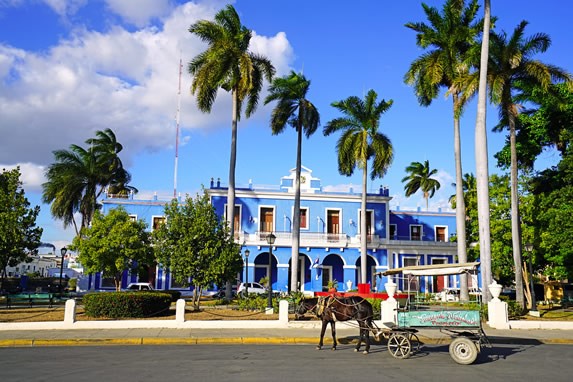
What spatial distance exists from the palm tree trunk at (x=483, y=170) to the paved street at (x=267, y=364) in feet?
26.0

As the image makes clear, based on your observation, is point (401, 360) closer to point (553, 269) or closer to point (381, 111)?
point (553, 269)

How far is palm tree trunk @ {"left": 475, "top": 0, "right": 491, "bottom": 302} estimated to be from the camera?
69.6 feet

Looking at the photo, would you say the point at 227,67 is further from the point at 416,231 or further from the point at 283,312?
the point at 416,231

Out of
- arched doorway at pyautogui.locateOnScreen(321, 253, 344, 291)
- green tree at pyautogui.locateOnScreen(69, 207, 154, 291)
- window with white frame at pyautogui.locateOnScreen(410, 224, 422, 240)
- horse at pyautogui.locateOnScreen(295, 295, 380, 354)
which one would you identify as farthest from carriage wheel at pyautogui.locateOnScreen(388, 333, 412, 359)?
window with white frame at pyautogui.locateOnScreen(410, 224, 422, 240)

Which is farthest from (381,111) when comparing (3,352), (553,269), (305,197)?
(3,352)

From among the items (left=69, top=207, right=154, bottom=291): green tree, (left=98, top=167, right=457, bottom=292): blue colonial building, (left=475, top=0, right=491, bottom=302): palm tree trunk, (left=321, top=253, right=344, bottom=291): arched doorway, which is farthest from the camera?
(left=321, top=253, right=344, bottom=291): arched doorway

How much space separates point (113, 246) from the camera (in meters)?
27.2

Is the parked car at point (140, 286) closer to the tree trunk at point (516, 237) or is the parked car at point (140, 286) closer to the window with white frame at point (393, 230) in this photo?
the window with white frame at point (393, 230)

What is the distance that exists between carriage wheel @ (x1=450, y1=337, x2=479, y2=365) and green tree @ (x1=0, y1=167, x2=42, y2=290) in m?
19.4

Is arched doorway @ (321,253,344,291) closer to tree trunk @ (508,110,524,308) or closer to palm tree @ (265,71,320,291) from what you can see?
palm tree @ (265,71,320,291)

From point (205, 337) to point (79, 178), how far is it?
30.9 m

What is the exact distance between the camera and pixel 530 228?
2892 cm

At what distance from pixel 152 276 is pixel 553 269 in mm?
27829

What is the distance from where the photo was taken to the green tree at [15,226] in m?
22.0
